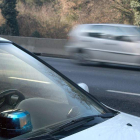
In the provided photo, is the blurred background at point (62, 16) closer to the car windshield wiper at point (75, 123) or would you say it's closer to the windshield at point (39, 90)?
the windshield at point (39, 90)

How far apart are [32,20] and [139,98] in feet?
74.4

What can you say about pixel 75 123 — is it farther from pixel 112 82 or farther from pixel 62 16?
pixel 62 16

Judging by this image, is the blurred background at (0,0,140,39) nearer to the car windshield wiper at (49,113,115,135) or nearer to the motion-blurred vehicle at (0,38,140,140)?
the motion-blurred vehicle at (0,38,140,140)

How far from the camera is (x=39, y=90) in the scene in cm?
295

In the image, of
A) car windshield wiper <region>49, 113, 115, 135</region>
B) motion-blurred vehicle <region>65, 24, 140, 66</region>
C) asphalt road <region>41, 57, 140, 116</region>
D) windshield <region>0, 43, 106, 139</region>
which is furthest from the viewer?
motion-blurred vehicle <region>65, 24, 140, 66</region>

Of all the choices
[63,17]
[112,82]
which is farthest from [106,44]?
[63,17]

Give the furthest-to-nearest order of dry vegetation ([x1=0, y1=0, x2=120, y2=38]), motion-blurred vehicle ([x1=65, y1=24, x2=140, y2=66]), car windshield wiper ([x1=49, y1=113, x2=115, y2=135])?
1. dry vegetation ([x1=0, y1=0, x2=120, y2=38])
2. motion-blurred vehicle ([x1=65, y1=24, x2=140, y2=66])
3. car windshield wiper ([x1=49, y1=113, x2=115, y2=135])

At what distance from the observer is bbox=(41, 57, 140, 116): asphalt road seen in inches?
292

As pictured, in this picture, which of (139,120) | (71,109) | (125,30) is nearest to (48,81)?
(71,109)

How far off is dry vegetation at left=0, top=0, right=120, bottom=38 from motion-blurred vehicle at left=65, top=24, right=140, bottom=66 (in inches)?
528

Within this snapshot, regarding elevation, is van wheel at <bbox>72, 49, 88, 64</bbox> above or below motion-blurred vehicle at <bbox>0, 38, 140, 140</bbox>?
below

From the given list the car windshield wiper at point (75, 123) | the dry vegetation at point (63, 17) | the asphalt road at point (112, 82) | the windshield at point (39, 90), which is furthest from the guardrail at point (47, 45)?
the car windshield wiper at point (75, 123)

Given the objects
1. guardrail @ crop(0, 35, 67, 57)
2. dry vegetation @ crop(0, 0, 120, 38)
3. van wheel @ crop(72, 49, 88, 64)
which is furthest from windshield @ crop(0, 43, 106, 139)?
dry vegetation @ crop(0, 0, 120, 38)

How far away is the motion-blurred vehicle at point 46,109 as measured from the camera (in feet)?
6.97
